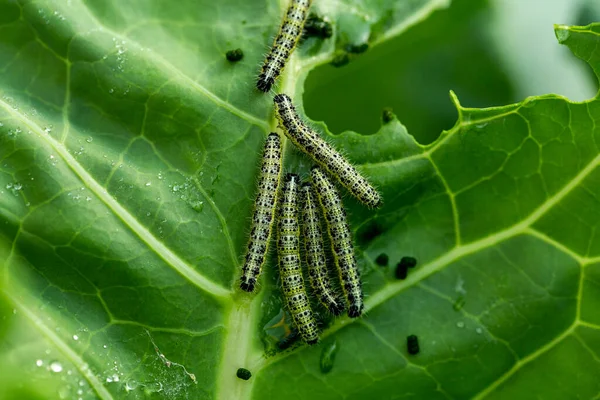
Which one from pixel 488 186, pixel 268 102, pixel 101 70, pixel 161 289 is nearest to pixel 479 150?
pixel 488 186

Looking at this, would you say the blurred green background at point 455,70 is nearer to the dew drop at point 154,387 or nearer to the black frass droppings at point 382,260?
the black frass droppings at point 382,260

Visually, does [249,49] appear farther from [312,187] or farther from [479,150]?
[479,150]

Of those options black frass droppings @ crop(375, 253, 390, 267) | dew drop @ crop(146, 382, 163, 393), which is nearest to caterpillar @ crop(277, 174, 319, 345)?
black frass droppings @ crop(375, 253, 390, 267)

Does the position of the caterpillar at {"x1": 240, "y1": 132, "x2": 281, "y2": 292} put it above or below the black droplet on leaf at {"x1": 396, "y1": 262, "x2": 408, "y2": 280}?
above

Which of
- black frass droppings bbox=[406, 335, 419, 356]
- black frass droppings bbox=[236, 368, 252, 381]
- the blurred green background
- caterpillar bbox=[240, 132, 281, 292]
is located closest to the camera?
black frass droppings bbox=[236, 368, 252, 381]

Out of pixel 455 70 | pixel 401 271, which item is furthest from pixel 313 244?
pixel 455 70

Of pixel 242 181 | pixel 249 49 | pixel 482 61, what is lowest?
pixel 482 61

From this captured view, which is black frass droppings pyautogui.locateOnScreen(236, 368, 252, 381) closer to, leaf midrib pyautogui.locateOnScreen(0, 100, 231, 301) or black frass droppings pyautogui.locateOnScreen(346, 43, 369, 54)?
leaf midrib pyautogui.locateOnScreen(0, 100, 231, 301)
